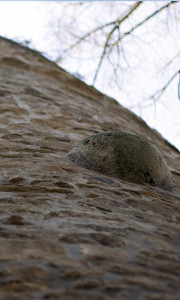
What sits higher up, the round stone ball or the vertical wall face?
the round stone ball

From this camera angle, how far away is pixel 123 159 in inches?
80.9

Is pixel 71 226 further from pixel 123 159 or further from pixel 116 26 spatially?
pixel 116 26

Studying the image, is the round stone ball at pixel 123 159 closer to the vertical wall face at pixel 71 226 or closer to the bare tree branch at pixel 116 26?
the vertical wall face at pixel 71 226

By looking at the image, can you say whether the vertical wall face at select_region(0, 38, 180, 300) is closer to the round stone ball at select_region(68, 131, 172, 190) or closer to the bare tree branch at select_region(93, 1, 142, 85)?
the round stone ball at select_region(68, 131, 172, 190)

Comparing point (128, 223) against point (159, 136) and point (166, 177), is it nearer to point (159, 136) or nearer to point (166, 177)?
point (166, 177)

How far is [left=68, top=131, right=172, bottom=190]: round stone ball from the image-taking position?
2.04 meters

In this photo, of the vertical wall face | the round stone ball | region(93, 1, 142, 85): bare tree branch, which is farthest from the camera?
region(93, 1, 142, 85): bare tree branch

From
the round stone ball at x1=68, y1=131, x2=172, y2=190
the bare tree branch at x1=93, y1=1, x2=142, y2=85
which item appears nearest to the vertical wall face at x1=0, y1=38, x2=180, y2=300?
the round stone ball at x1=68, y1=131, x2=172, y2=190

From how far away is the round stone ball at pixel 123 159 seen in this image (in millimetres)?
2040

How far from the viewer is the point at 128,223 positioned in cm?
130

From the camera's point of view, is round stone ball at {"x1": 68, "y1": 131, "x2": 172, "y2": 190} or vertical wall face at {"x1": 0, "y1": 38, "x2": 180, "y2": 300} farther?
round stone ball at {"x1": 68, "y1": 131, "x2": 172, "y2": 190}

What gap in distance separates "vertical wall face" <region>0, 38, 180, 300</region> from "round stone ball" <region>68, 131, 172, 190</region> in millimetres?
99

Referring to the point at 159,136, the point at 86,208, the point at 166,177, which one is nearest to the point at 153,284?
the point at 86,208

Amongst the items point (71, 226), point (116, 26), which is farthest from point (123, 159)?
point (116, 26)
